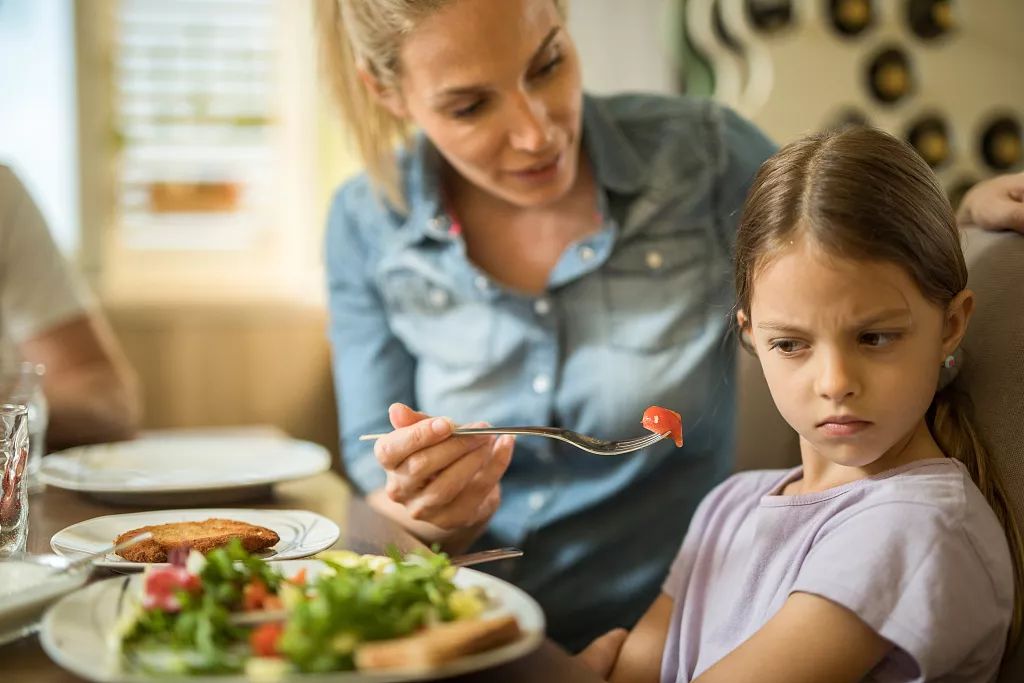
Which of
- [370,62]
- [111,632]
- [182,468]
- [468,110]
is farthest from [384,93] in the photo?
[111,632]

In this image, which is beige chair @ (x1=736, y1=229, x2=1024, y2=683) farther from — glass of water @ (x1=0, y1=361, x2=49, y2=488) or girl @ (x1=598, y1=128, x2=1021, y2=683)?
glass of water @ (x1=0, y1=361, x2=49, y2=488)

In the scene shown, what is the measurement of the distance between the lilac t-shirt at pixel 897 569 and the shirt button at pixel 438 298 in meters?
0.63

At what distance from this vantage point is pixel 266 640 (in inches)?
24.0

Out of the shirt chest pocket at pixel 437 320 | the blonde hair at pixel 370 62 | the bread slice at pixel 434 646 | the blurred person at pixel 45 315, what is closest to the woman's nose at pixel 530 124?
the blonde hair at pixel 370 62

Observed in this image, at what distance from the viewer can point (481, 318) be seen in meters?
1.44

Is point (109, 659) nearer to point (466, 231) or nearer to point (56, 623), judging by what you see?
point (56, 623)

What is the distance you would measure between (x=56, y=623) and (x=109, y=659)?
71 millimetres

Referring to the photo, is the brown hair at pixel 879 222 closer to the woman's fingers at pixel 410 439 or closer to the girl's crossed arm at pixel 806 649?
the girl's crossed arm at pixel 806 649

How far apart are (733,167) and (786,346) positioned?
2.05 ft

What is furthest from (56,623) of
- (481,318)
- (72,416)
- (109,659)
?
(72,416)

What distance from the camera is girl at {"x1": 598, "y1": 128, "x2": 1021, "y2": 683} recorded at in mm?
755

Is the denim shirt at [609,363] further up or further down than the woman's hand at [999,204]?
further down

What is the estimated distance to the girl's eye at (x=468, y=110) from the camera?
4.11ft

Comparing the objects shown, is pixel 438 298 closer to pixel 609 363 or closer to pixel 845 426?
pixel 609 363
